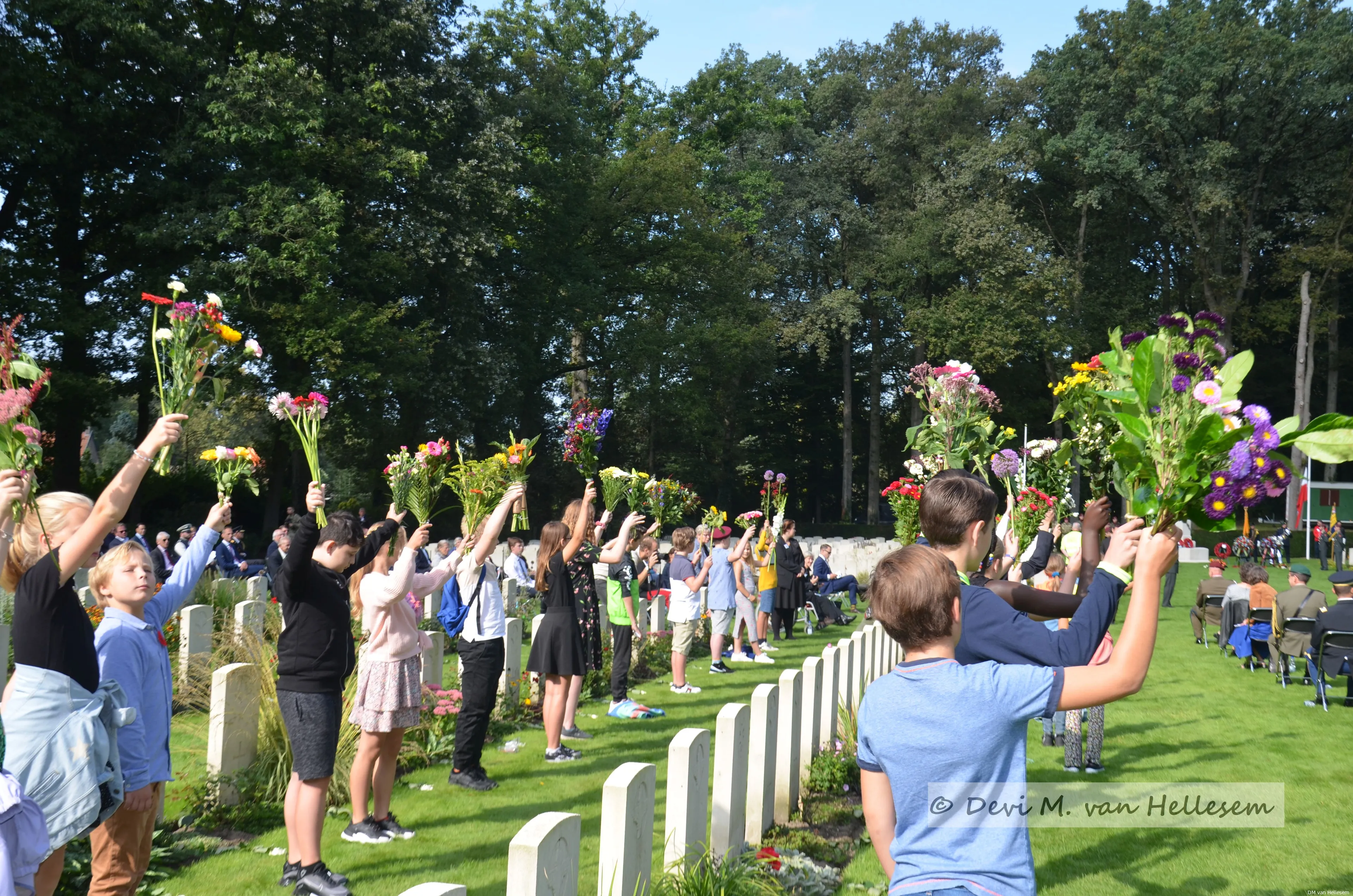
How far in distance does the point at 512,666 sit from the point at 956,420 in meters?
4.72

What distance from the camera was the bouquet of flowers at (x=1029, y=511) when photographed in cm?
631

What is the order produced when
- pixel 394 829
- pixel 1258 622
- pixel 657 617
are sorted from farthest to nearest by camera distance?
pixel 1258 622, pixel 657 617, pixel 394 829

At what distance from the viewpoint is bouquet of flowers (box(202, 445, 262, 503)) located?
477 cm

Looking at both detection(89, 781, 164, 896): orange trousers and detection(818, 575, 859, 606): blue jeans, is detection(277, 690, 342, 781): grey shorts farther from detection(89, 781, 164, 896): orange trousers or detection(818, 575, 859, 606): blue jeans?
detection(818, 575, 859, 606): blue jeans

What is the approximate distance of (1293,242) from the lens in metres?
41.4

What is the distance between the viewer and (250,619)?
397 inches

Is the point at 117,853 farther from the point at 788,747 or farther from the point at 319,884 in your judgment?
the point at 788,747

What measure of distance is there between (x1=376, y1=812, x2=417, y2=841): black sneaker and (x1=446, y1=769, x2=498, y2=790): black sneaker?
103cm

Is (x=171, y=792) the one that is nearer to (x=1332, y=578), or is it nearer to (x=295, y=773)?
(x=295, y=773)

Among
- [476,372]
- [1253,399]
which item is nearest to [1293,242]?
[1253,399]

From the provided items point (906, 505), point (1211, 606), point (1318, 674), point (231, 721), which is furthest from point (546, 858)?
point (1211, 606)

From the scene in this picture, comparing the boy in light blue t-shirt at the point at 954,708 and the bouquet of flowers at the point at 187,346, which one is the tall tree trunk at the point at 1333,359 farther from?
the bouquet of flowers at the point at 187,346

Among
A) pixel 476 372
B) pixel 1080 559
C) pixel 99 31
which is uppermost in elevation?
pixel 99 31

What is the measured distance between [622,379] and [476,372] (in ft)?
27.5
